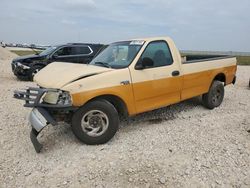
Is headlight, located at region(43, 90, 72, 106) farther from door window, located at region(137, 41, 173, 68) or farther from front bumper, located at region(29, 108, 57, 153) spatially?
door window, located at region(137, 41, 173, 68)

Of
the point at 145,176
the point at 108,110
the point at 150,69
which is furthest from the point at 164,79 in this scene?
the point at 145,176

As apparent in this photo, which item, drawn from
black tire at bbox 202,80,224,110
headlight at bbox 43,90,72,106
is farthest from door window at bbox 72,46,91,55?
headlight at bbox 43,90,72,106

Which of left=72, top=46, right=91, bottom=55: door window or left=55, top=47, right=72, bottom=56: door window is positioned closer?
left=55, top=47, right=72, bottom=56: door window

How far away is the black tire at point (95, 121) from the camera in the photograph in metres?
4.86

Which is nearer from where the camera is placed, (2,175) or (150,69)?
(2,175)

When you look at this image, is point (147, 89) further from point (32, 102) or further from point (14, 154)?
point (14, 154)

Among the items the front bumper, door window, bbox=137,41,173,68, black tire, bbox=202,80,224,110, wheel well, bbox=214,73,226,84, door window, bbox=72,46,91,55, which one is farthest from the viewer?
door window, bbox=72,46,91,55

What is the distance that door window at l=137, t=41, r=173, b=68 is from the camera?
5879mm

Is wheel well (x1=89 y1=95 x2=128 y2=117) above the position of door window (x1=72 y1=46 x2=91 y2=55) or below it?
below

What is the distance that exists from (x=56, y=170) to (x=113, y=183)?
93 centimetres

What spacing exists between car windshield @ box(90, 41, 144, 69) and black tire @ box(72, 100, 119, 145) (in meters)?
0.92

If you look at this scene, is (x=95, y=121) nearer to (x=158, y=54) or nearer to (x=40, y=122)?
(x=40, y=122)

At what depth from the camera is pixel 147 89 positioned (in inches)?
222

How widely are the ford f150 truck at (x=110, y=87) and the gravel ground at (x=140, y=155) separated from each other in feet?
1.23
